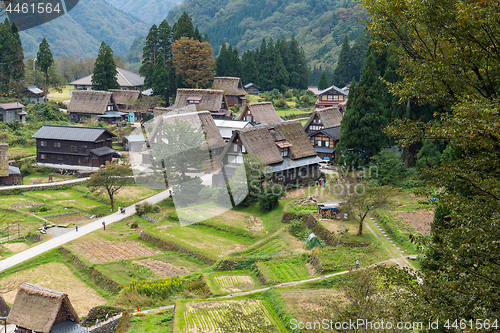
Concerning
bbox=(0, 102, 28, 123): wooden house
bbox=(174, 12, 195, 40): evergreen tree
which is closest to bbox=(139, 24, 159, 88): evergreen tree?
bbox=(174, 12, 195, 40): evergreen tree

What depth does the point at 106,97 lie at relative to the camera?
5900 centimetres

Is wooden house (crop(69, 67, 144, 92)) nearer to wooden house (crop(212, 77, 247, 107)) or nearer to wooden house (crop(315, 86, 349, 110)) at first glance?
wooden house (crop(212, 77, 247, 107))

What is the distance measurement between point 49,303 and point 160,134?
27.9 m

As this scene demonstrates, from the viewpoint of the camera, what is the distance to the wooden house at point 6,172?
3941cm

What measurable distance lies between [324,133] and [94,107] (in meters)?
32.7

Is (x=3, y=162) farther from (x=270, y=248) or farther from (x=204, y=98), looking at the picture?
(x=270, y=248)

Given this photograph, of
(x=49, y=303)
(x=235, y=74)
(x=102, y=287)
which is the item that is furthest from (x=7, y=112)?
(x=49, y=303)

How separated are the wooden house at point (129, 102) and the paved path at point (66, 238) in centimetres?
2552

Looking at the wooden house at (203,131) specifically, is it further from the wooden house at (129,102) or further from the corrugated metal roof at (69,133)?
the wooden house at (129,102)

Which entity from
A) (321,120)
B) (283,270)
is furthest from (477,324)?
(321,120)

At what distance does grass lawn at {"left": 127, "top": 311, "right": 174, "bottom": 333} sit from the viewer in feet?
58.9

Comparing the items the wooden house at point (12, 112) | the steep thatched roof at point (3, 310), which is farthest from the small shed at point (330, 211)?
the wooden house at point (12, 112)

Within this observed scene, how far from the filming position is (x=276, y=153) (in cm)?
3669

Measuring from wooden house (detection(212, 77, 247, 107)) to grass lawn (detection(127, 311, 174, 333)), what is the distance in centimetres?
4811
